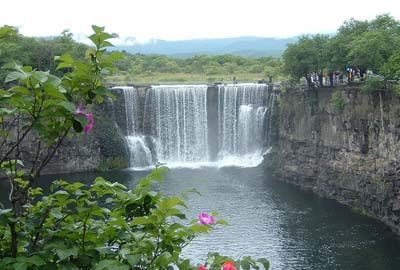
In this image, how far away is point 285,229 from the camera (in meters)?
29.6

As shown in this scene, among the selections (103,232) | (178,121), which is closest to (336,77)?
(178,121)

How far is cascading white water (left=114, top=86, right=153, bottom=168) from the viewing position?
48.7 m

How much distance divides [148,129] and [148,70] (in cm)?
2345

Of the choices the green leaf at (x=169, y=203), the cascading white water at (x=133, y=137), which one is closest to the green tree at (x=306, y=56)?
the cascading white water at (x=133, y=137)

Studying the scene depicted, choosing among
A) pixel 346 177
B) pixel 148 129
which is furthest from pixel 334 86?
pixel 148 129

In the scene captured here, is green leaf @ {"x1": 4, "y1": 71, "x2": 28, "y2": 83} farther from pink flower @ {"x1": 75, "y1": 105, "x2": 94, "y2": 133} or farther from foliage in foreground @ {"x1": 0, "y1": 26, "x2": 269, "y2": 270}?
pink flower @ {"x1": 75, "y1": 105, "x2": 94, "y2": 133}

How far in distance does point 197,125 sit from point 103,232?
4595cm

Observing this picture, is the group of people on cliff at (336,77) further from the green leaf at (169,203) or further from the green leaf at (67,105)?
the green leaf at (67,105)

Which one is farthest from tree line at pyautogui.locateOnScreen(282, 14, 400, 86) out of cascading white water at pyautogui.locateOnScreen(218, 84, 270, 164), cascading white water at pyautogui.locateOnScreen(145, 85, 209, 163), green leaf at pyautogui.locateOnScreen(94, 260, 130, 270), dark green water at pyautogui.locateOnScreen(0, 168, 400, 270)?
green leaf at pyautogui.locateOnScreen(94, 260, 130, 270)

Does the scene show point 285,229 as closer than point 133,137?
Yes

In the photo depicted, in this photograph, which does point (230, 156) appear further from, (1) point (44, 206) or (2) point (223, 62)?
(1) point (44, 206)

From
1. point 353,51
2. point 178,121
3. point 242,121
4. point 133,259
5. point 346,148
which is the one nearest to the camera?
point 133,259

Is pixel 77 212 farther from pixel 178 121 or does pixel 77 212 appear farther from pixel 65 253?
pixel 178 121

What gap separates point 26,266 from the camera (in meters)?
3.76
